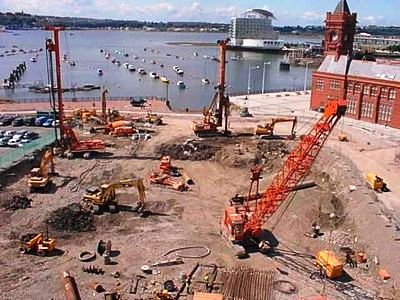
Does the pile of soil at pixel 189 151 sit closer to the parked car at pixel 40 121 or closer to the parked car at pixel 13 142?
the parked car at pixel 13 142

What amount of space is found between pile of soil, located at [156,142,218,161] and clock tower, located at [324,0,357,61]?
29.2 metres

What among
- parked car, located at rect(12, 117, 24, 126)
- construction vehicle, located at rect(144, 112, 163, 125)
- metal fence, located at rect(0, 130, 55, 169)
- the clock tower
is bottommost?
metal fence, located at rect(0, 130, 55, 169)

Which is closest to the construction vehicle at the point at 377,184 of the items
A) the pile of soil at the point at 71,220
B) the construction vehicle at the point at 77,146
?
the pile of soil at the point at 71,220

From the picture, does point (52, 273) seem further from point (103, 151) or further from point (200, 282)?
point (103, 151)

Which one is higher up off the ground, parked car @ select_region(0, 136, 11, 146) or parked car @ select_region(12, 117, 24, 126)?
parked car @ select_region(12, 117, 24, 126)

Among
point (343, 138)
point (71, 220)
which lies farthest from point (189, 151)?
point (71, 220)

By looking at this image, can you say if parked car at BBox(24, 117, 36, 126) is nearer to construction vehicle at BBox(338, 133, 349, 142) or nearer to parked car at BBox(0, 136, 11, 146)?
parked car at BBox(0, 136, 11, 146)

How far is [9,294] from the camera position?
2655cm

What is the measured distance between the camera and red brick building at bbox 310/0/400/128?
6100cm

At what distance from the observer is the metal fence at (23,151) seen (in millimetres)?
47500

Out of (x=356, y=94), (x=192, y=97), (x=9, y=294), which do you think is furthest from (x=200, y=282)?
(x=192, y=97)

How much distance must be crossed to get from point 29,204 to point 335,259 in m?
23.3

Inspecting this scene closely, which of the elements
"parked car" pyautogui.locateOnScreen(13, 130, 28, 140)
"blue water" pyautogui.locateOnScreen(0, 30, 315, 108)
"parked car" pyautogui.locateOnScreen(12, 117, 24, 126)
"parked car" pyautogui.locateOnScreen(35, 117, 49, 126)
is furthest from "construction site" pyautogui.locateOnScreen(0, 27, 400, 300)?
"blue water" pyautogui.locateOnScreen(0, 30, 315, 108)

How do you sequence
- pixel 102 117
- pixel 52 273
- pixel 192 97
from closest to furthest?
1. pixel 52 273
2. pixel 102 117
3. pixel 192 97
